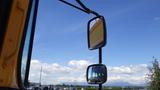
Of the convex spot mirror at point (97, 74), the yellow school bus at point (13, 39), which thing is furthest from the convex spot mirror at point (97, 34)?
the yellow school bus at point (13, 39)

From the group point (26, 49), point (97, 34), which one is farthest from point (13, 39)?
point (97, 34)

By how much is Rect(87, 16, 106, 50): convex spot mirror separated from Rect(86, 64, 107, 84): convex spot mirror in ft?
0.78

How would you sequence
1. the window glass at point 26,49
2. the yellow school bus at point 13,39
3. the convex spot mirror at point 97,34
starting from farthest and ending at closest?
the convex spot mirror at point 97,34 < the window glass at point 26,49 < the yellow school bus at point 13,39

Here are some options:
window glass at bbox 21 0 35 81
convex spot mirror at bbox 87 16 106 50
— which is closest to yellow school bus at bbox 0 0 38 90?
window glass at bbox 21 0 35 81

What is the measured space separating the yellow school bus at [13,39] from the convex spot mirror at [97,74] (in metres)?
1.35

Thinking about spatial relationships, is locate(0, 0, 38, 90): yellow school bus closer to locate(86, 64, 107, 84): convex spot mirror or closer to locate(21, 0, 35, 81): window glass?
locate(21, 0, 35, 81): window glass

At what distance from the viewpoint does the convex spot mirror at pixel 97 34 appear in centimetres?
429

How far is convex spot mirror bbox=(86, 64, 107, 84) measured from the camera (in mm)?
4395

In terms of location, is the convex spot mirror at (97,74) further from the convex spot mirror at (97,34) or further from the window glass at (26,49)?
the window glass at (26,49)

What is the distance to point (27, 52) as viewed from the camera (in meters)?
3.55

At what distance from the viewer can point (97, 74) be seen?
4.46 m

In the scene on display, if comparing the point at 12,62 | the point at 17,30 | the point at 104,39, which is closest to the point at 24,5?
the point at 17,30

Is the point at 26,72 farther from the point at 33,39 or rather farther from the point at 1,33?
the point at 1,33

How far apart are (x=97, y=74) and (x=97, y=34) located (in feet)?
1.55
